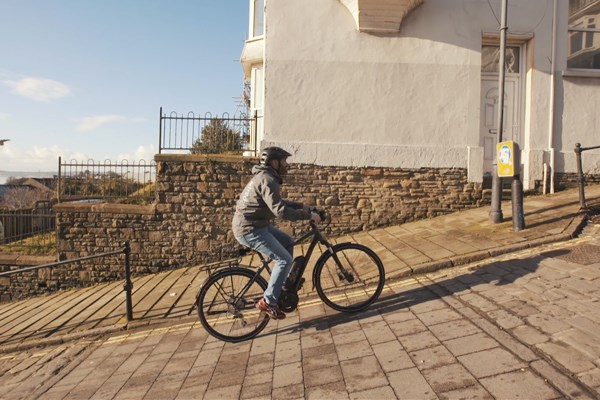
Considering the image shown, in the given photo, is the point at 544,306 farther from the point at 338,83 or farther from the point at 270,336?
the point at 338,83

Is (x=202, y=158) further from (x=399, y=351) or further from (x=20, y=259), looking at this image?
(x=399, y=351)

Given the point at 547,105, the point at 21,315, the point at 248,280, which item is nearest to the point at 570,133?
the point at 547,105

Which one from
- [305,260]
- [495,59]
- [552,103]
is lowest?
[305,260]

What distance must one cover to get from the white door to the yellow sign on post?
2.86 m

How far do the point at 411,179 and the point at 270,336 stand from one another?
5.55 m

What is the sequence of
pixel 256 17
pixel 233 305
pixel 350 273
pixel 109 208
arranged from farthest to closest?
pixel 256 17, pixel 109 208, pixel 350 273, pixel 233 305

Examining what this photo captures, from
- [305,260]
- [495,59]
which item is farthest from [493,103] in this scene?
[305,260]

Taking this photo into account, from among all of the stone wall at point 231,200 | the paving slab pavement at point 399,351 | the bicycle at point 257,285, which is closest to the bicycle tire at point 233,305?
the bicycle at point 257,285

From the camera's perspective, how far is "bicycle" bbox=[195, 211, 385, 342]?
4160 mm

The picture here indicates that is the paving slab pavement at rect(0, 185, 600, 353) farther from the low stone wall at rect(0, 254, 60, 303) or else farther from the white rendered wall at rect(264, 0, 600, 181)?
the white rendered wall at rect(264, 0, 600, 181)

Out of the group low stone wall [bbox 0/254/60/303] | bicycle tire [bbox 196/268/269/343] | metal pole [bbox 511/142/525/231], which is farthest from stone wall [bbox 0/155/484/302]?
bicycle tire [bbox 196/268/269/343]

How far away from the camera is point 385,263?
6.00m

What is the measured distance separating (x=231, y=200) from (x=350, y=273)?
4870mm

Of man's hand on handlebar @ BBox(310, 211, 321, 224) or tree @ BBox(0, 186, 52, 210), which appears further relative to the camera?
tree @ BBox(0, 186, 52, 210)
